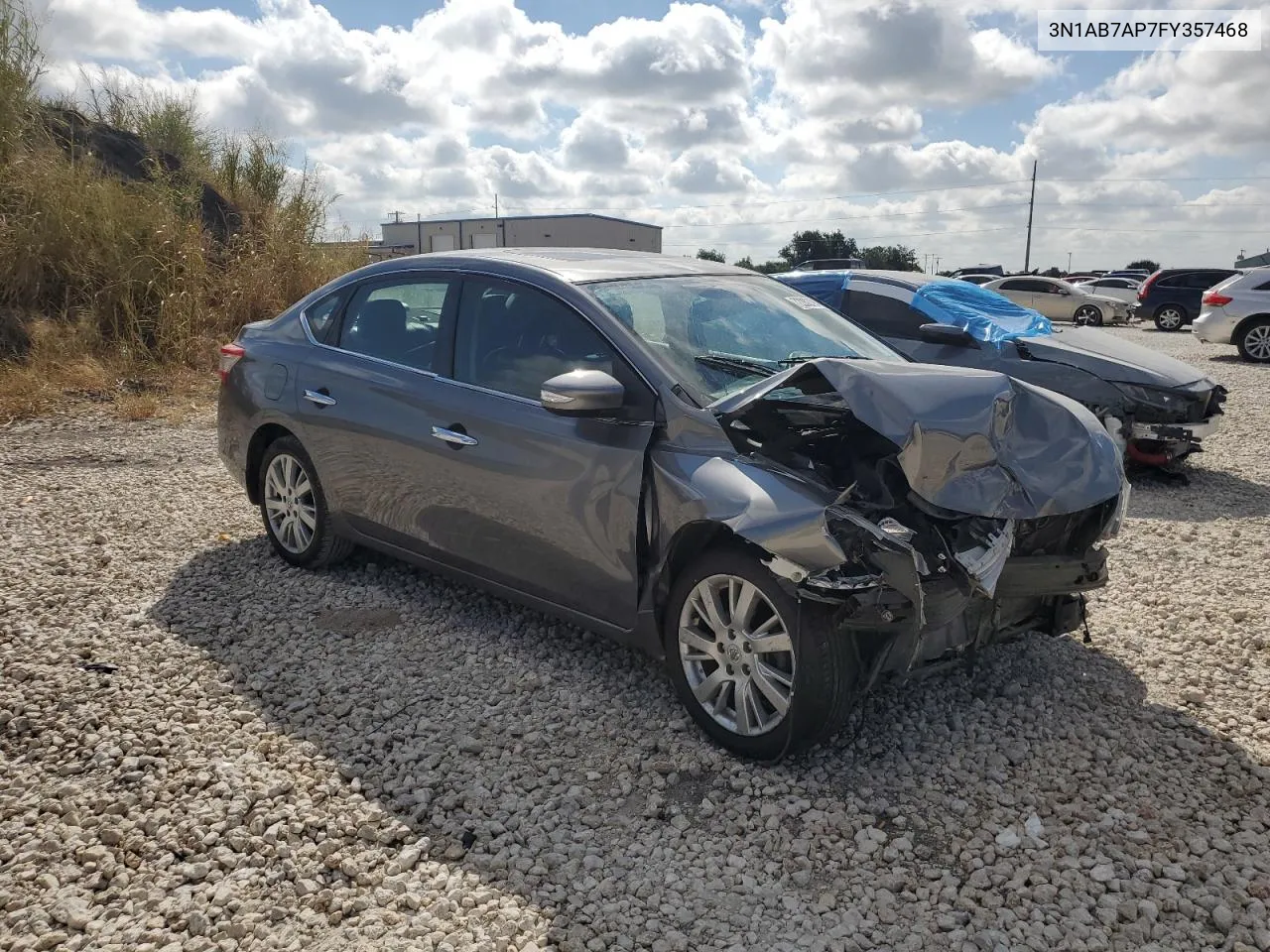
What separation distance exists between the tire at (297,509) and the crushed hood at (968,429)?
2.55 m

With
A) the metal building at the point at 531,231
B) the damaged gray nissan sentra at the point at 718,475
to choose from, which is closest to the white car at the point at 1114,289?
the metal building at the point at 531,231

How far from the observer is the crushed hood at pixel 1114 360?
25.2 ft

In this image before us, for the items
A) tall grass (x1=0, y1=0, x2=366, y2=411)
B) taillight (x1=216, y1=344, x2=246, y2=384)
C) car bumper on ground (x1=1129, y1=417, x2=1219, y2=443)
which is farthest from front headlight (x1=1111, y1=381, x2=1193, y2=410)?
tall grass (x1=0, y1=0, x2=366, y2=411)

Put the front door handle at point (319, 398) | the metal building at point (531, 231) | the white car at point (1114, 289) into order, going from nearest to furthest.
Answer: the front door handle at point (319, 398)
the white car at point (1114, 289)
the metal building at point (531, 231)

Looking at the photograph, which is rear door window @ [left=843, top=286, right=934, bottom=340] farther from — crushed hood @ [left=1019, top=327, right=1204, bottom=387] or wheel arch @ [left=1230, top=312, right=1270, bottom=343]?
wheel arch @ [left=1230, top=312, right=1270, bottom=343]

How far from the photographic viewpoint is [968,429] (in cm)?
336

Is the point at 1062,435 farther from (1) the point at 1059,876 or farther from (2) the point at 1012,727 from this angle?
(1) the point at 1059,876

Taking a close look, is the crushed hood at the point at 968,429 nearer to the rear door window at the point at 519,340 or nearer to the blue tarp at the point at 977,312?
the rear door window at the point at 519,340

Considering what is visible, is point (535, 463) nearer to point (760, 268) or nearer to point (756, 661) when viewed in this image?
point (756, 661)

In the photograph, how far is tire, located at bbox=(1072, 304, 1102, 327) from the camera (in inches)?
1120

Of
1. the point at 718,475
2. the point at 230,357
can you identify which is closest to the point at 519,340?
the point at 718,475

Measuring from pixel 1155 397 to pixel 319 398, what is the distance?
597 cm

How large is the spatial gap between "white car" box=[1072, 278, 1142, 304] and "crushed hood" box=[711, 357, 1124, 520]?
28.7 meters

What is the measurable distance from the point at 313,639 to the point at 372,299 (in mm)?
1716
